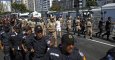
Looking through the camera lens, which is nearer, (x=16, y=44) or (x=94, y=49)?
(x=16, y=44)

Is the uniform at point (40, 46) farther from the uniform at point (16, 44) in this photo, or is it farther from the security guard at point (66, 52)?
the security guard at point (66, 52)

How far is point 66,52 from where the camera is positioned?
4.85 meters

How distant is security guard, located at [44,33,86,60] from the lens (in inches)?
187

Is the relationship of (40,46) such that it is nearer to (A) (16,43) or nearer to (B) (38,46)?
(B) (38,46)

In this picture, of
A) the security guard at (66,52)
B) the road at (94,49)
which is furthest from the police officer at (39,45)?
the road at (94,49)

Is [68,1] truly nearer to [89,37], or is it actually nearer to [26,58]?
[89,37]

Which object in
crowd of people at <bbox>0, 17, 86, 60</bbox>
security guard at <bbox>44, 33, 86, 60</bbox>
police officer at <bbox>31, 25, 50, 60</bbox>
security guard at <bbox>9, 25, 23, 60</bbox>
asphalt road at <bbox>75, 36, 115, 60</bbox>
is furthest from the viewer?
asphalt road at <bbox>75, 36, 115, 60</bbox>

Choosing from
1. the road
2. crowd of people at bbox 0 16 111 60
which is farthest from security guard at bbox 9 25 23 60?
the road

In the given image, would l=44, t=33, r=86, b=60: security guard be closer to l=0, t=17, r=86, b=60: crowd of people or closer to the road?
l=0, t=17, r=86, b=60: crowd of people

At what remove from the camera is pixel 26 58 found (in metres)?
10.4

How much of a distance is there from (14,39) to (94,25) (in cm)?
2475

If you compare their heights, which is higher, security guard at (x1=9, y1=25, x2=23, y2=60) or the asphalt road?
security guard at (x1=9, y1=25, x2=23, y2=60)

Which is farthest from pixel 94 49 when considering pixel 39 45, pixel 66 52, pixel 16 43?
pixel 66 52

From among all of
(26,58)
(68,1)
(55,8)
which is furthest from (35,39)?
(68,1)
